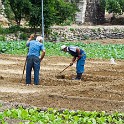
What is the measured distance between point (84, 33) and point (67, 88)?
28.3 metres

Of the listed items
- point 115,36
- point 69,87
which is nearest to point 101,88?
point 69,87

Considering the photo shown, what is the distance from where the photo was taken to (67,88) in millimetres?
16031

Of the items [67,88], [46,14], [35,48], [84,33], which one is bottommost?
[84,33]

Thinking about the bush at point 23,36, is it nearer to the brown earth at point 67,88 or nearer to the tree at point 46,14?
the tree at point 46,14

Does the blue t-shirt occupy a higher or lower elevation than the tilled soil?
higher

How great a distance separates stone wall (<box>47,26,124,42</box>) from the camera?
4125 cm

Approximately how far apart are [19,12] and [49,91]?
23389 mm

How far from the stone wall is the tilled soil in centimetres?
1722

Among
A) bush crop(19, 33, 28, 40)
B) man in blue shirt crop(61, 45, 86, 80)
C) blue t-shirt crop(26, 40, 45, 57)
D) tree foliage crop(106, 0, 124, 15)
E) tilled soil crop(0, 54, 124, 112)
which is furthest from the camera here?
tree foliage crop(106, 0, 124, 15)

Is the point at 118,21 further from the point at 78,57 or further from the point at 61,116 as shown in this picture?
the point at 61,116

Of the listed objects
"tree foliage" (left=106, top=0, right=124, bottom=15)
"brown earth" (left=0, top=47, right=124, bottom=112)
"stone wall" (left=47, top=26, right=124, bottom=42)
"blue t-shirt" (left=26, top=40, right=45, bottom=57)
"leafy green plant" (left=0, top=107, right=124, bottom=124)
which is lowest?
"stone wall" (left=47, top=26, right=124, bottom=42)

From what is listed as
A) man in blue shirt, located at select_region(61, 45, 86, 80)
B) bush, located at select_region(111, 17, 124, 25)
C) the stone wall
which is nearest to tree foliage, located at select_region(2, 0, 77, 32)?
the stone wall

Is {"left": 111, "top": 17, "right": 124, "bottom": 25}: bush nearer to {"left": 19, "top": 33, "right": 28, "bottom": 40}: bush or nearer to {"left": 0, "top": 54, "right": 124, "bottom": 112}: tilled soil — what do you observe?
{"left": 19, "top": 33, "right": 28, "bottom": 40}: bush

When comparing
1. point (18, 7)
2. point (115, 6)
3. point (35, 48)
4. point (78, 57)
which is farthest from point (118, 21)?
point (35, 48)
